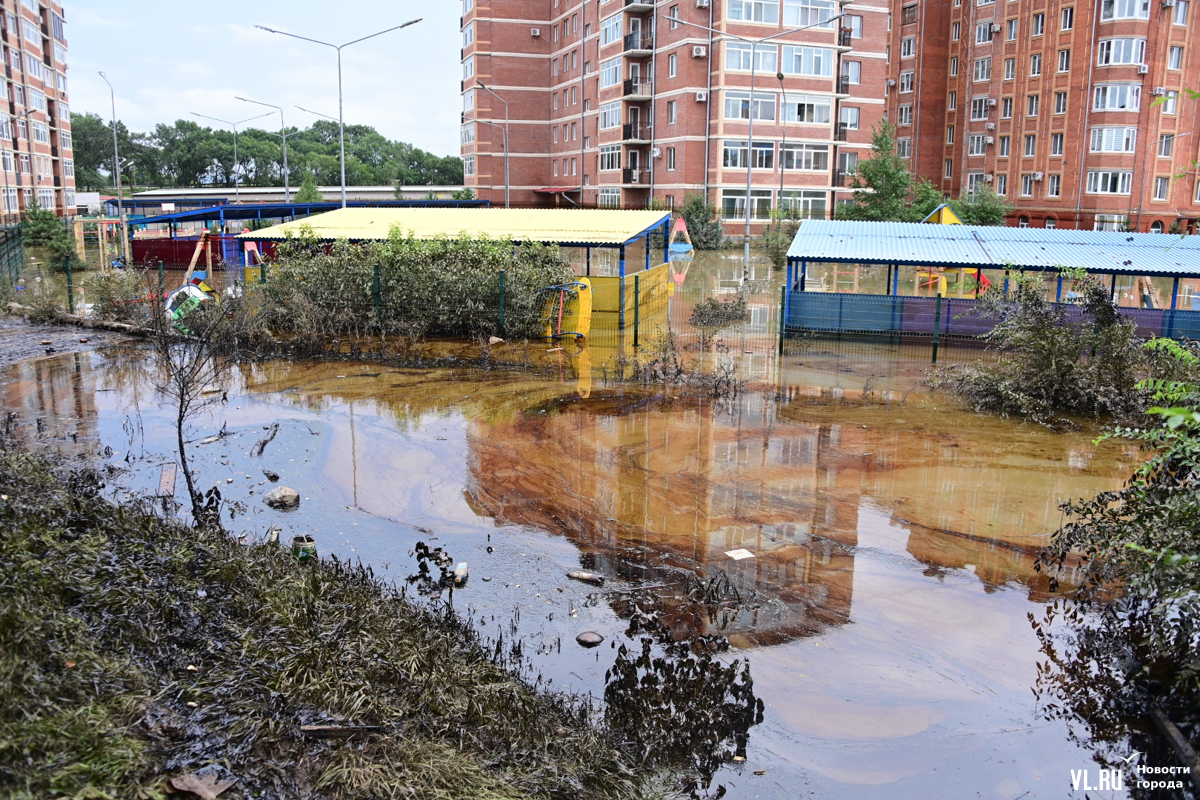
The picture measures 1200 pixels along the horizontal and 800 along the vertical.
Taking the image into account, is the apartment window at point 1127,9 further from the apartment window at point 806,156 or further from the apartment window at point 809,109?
the apartment window at point 806,156

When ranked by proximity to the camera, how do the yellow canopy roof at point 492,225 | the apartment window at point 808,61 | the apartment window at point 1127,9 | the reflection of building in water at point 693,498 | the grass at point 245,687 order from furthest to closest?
1. the apartment window at point 808,61
2. the apartment window at point 1127,9
3. the yellow canopy roof at point 492,225
4. the reflection of building in water at point 693,498
5. the grass at point 245,687

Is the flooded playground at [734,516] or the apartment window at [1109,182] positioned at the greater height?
the apartment window at [1109,182]

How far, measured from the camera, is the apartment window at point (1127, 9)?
48.5 meters

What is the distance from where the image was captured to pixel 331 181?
105 meters

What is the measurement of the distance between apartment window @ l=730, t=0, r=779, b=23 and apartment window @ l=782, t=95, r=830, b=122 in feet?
14.7

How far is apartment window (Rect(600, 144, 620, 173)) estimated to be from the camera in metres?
59.5

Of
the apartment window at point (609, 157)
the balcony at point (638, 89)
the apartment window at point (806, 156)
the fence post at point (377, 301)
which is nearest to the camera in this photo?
the fence post at point (377, 301)

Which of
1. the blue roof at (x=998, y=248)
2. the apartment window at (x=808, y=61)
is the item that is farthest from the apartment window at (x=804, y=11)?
the blue roof at (x=998, y=248)

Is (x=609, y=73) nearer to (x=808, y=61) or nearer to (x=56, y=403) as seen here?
(x=808, y=61)

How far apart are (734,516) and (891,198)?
33.2 meters

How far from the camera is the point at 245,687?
5.53m

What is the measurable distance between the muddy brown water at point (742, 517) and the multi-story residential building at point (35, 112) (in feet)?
171

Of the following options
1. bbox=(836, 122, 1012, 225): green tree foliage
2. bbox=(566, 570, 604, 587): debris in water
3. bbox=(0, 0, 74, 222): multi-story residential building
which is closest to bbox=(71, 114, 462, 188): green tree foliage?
bbox=(0, 0, 74, 222): multi-story residential building

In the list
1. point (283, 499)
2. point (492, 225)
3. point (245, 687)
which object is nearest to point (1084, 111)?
point (492, 225)
